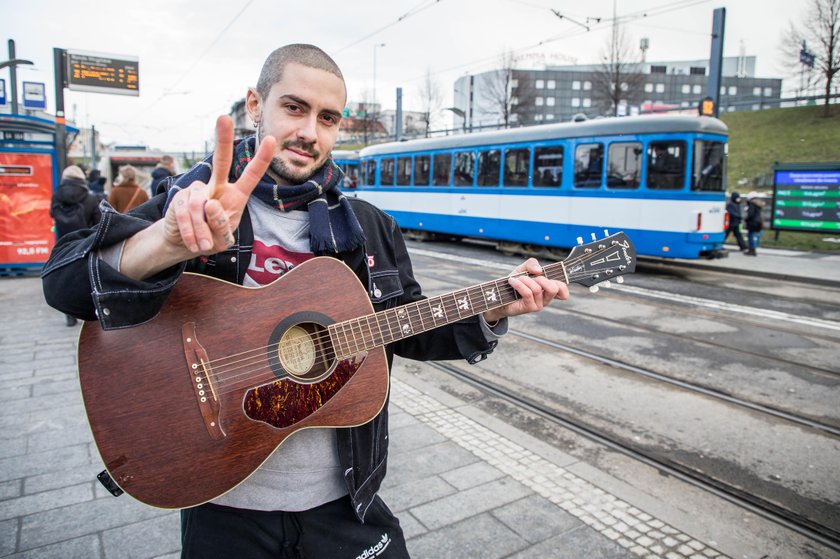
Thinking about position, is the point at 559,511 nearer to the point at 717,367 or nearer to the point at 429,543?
the point at 429,543

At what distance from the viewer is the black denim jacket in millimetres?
1480

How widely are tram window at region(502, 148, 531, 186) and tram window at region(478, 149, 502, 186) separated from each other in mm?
331

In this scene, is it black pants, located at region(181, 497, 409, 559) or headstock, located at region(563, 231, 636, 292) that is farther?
headstock, located at region(563, 231, 636, 292)

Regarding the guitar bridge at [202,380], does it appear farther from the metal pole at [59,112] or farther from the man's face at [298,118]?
the metal pole at [59,112]

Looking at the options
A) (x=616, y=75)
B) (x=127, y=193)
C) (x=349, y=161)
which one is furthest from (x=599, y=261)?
(x=616, y=75)

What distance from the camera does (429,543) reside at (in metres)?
3.19

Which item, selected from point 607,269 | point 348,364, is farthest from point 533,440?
point 348,364

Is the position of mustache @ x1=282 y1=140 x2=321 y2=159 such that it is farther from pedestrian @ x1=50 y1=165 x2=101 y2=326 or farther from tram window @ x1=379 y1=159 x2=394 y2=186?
tram window @ x1=379 y1=159 x2=394 y2=186

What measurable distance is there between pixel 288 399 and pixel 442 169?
57.0ft

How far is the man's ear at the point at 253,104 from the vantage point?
1.91m

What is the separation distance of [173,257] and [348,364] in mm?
648

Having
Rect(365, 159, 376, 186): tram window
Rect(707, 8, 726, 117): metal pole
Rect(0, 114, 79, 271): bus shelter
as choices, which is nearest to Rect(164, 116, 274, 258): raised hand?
Rect(0, 114, 79, 271): bus shelter

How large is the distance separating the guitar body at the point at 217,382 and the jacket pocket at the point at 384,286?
0.12m

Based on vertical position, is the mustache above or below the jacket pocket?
above
